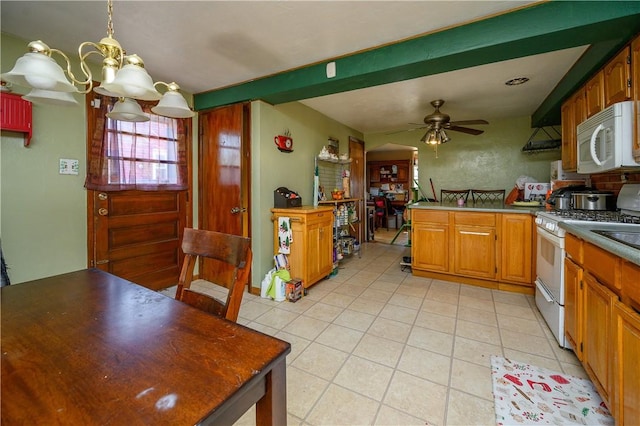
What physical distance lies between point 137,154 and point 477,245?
393cm

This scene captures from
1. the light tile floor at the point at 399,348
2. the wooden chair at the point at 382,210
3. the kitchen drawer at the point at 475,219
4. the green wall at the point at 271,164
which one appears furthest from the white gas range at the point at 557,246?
the wooden chair at the point at 382,210

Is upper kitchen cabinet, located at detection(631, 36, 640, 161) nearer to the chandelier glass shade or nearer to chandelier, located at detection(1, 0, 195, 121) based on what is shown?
chandelier, located at detection(1, 0, 195, 121)

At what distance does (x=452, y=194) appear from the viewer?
5.04 meters

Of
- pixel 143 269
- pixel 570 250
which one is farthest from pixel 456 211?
pixel 143 269

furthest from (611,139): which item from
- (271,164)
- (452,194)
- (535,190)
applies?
(452,194)

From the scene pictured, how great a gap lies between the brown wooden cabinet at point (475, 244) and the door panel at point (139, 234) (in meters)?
3.38

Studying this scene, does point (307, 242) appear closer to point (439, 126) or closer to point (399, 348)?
point (399, 348)

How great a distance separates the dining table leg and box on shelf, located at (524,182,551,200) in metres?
4.48

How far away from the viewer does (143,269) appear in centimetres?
294

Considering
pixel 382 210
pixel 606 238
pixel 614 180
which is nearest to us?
pixel 606 238

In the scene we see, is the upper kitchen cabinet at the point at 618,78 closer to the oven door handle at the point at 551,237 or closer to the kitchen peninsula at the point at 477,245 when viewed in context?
the oven door handle at the point at 551,237

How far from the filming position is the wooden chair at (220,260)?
1076 mm

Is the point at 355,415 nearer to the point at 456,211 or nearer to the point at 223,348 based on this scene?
the point at 223,348

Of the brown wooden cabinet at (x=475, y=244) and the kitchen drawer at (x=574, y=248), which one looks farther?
the brown wooden cabinet at (x=475, y=244)
